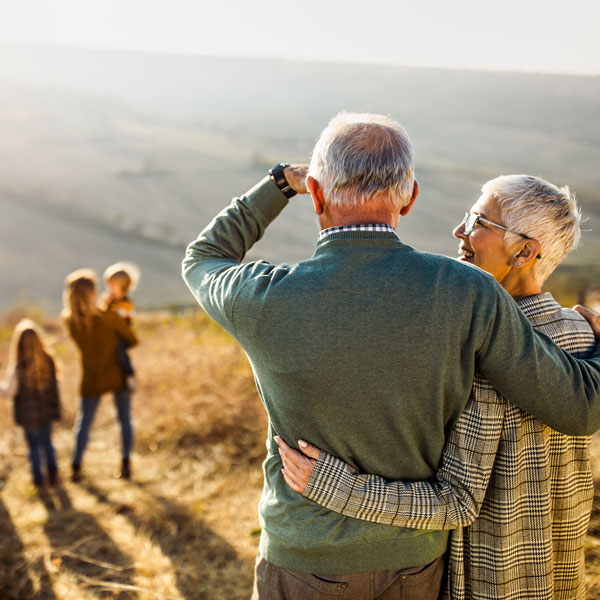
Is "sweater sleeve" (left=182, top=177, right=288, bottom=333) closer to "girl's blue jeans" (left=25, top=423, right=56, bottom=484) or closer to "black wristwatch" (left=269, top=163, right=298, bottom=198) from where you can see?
"black wristwatch" (left=269, top=163, right=298, bottom=198)

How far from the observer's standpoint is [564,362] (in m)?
1.26

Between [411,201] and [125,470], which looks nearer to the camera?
[411,201]

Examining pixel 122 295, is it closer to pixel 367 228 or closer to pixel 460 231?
pixel 460 231

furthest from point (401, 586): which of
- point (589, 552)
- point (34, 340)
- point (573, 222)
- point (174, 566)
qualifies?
point (34, 340)

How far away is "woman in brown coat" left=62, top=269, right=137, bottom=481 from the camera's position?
4.14 metres

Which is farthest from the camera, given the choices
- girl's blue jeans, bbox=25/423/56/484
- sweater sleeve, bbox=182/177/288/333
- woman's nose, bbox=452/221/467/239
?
girl's blue jeans, bbox=25/423/56/484

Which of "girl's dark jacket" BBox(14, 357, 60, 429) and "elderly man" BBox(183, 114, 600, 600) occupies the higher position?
"elderly man" BBox(183, 114, 600, 600)

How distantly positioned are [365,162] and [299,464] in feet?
2.28

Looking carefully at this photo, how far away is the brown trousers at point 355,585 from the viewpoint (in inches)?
52.1

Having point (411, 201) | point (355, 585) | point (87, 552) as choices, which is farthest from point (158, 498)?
point (411, 201)

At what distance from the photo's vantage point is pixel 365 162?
121cm

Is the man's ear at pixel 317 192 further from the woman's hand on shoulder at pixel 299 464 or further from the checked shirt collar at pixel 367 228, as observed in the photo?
the woman's hand on shoulder at pixel 299 464

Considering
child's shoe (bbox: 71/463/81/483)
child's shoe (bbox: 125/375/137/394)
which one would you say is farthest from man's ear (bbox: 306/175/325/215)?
child's shoe (bbox: 71/463/81/483)

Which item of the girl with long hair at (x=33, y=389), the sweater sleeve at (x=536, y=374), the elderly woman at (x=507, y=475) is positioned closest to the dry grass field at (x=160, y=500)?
the girl with long hair at (x=33, y=389)
